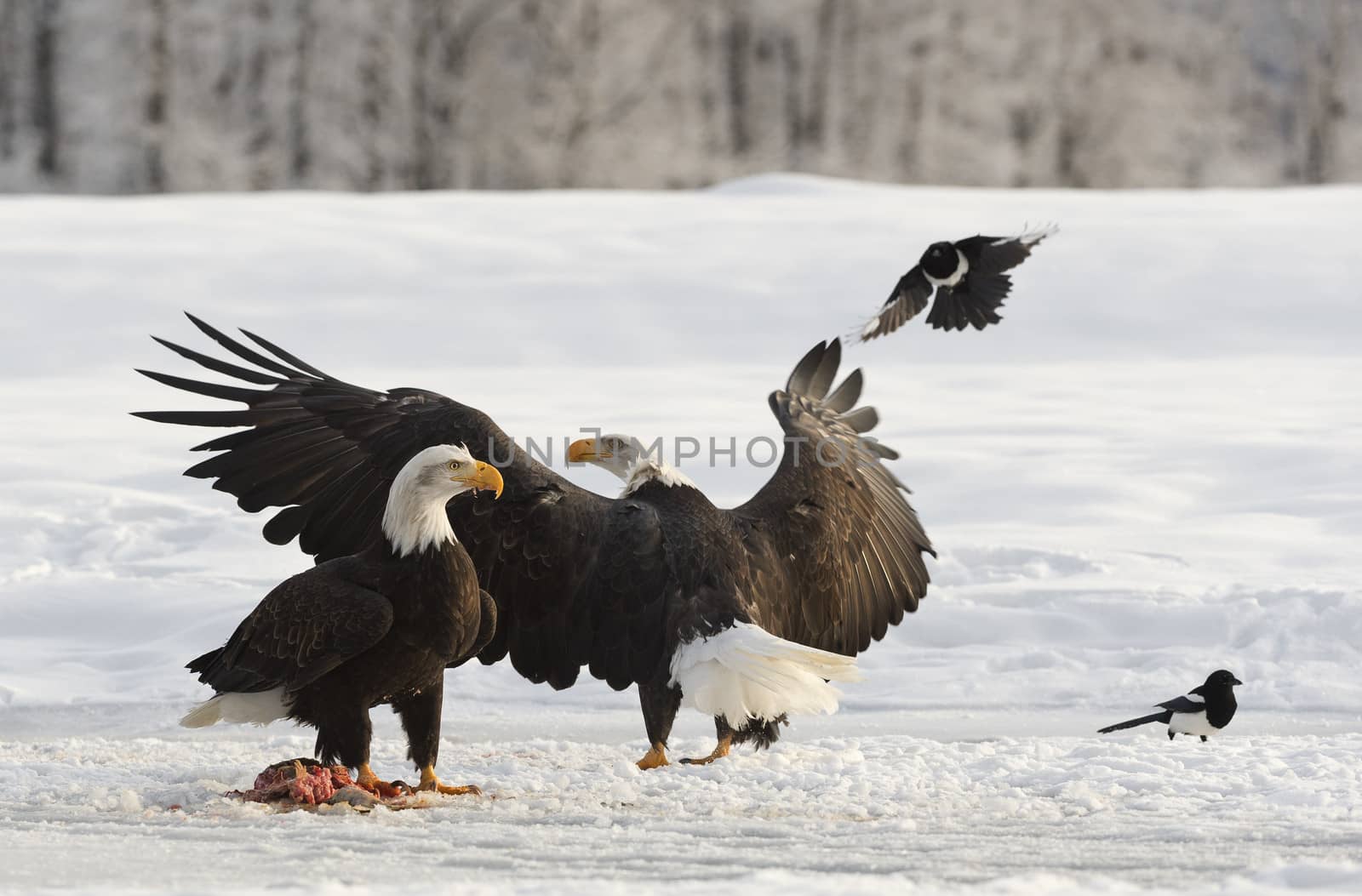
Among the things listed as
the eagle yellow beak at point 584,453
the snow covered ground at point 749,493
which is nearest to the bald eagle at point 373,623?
the snow covered ground at point 749,493

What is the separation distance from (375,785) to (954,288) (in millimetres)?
2686

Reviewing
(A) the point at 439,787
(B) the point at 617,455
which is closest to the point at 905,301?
(B) the point at 617,455

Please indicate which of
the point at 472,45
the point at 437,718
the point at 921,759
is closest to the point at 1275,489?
the point at 921,759

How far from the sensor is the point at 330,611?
466cm

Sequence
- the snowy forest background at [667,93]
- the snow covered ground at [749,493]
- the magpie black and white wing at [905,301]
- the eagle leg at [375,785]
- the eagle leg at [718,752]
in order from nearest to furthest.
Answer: the snow covered ground at [749,493] < the eagle leg at [375,785] < the eagle leg at [718,752] < the magpie black and white wing at [905,301] < the snowy forest background at [667,93]

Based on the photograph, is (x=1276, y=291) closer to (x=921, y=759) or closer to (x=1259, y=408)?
(x=1259, y=408)

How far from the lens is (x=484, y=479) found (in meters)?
4.72

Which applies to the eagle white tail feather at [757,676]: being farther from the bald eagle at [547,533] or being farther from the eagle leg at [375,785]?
the eagle leg at [375,785]

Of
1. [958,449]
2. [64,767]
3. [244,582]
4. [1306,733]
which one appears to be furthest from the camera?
[958,449]

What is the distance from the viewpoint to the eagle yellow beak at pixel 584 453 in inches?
229

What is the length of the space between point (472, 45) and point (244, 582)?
1968 centimetres

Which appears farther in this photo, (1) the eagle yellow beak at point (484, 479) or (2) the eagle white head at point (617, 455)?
(2) the eagle white head at point (617, 455)

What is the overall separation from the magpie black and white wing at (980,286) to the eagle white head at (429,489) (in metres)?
2.09

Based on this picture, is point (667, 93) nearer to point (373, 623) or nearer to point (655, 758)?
point (655, 758)
